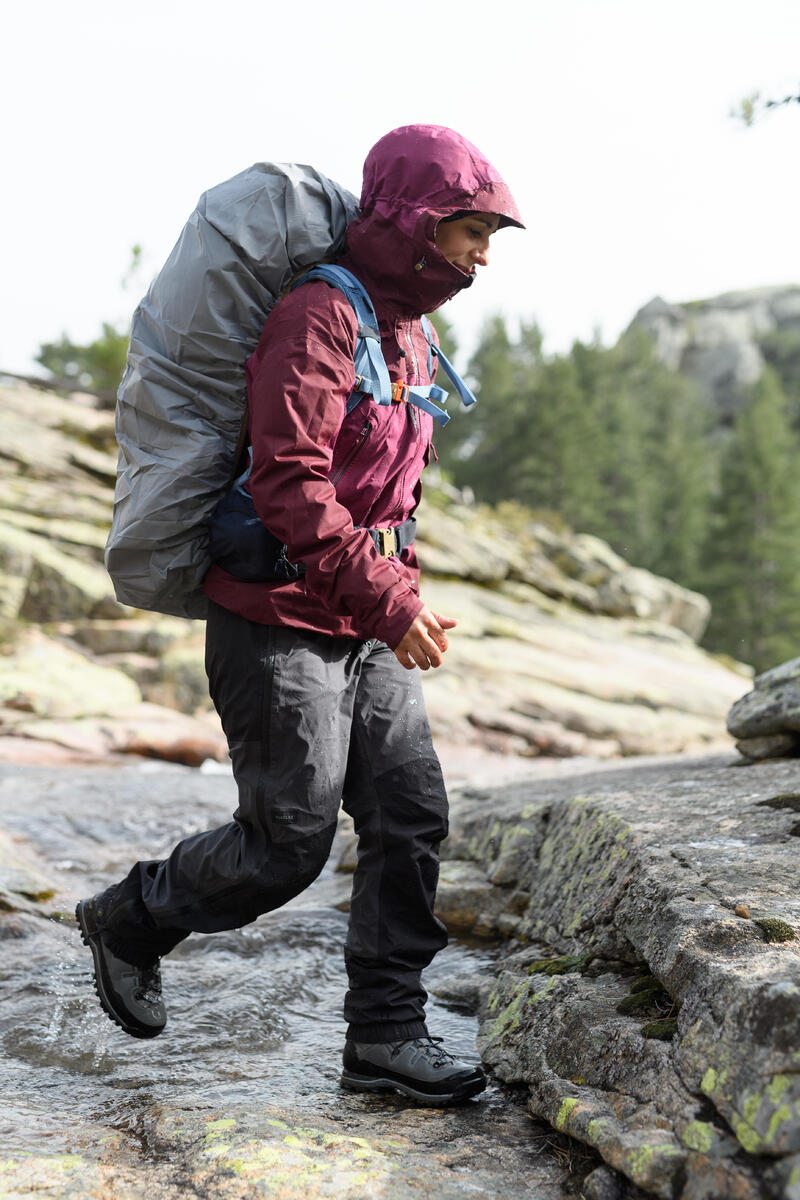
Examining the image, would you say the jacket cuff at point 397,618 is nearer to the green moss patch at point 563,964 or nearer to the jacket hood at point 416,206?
the jacket hood at point 416,206

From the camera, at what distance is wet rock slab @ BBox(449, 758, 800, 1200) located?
70.9 inches

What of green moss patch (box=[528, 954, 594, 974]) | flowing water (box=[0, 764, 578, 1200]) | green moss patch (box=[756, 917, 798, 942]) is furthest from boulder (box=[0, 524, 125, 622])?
green moss patch (box=[756, 917, 798, 942])

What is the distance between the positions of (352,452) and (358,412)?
0.37 feet

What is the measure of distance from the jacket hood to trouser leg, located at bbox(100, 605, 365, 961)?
1.08m

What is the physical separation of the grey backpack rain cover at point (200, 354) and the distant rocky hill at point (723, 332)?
6802 centimetres

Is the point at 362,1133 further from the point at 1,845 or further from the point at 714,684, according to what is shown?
the point at 714,684

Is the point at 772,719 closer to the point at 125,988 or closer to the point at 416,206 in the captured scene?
the point at 416,206

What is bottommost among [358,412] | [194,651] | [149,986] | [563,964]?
[194,651]

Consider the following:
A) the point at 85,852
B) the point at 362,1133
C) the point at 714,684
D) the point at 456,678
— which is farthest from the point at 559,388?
the point at 362,1133

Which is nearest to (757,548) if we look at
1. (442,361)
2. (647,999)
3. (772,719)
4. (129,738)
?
(129,738)

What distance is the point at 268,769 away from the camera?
9.17ft

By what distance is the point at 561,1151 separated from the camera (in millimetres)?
2248

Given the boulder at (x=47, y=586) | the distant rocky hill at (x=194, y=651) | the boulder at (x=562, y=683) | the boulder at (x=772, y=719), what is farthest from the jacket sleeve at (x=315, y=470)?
the boulder at (x=47, y=586)

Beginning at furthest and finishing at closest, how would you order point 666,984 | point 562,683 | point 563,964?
point 562,683 → point 563,964 → point 666,984
